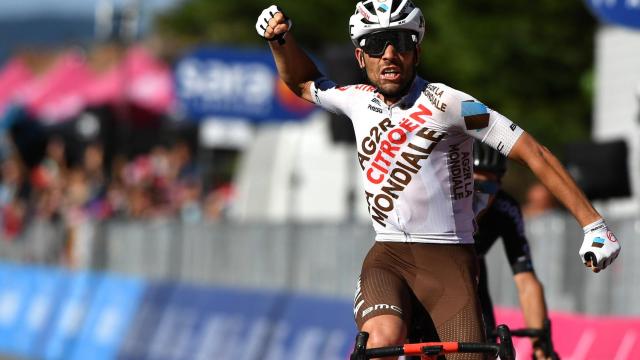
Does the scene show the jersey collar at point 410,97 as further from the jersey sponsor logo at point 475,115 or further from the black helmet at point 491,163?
the black helmet at point 491,163

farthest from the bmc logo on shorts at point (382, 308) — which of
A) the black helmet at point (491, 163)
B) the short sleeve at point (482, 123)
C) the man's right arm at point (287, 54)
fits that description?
the black helmet at point (491, 163)

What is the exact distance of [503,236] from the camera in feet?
34.1

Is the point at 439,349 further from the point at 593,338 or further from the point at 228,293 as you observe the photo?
the point at 228,293

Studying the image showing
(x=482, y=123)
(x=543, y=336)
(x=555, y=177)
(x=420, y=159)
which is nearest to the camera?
(x=555, y=177)

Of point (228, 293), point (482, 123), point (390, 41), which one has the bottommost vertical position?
point (482, 123)

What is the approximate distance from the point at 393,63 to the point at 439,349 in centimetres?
153

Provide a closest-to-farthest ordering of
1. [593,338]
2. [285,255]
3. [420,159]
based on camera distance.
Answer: [420,159] → [593,338] → [285,255]

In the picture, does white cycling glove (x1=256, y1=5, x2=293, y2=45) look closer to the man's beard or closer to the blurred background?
the man's beard

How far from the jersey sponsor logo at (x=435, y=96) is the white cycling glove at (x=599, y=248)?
1005mm

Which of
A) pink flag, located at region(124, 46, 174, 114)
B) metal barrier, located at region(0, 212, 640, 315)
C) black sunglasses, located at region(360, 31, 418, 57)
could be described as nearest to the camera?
black sunglasses, located at region(360, 31, 418, 57)

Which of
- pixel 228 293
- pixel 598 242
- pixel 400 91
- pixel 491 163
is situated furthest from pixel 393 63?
pixel 228 293

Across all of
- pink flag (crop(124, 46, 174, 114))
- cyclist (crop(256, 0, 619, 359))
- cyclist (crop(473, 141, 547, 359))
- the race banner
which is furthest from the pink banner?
pink flag (crop(124, 46, 174, 114))

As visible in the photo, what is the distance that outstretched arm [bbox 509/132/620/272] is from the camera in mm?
7730

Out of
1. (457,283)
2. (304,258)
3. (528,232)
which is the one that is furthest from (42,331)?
(457,283)
